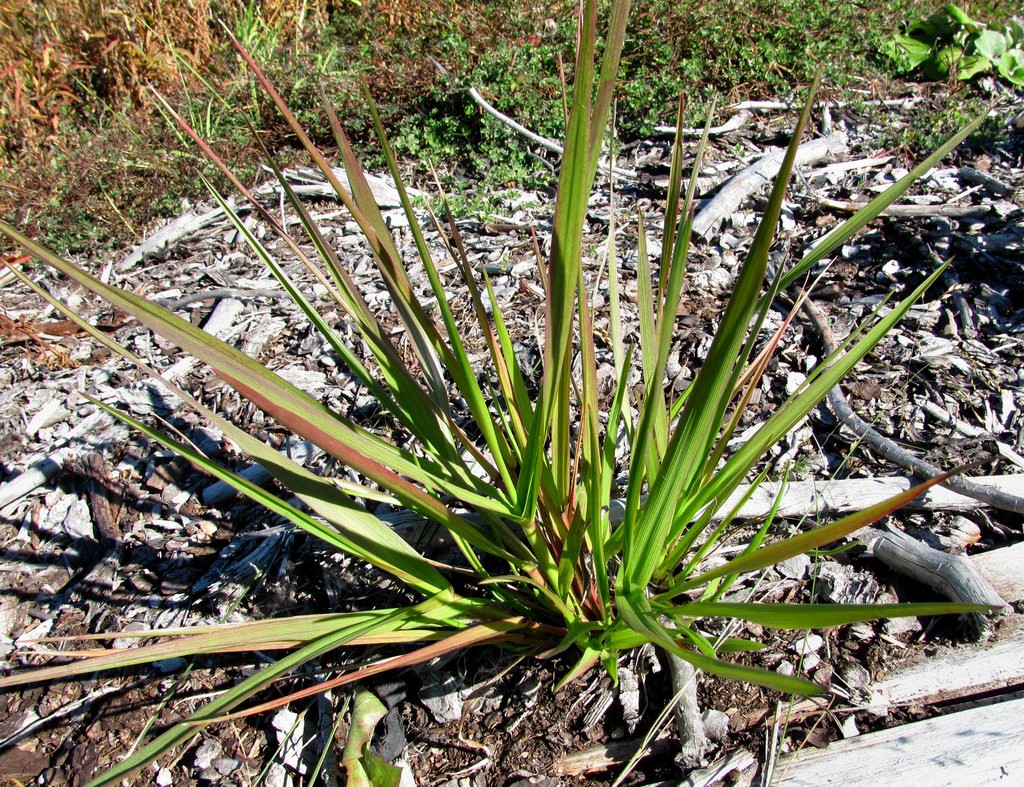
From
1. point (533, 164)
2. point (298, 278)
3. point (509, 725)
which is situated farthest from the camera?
point (533, 164)

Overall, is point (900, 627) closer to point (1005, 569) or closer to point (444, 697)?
point (1005, 569)

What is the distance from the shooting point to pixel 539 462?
1015 mm

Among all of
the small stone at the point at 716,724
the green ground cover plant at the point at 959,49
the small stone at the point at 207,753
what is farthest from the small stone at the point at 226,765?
the green ground cover plant at the point at 959,49

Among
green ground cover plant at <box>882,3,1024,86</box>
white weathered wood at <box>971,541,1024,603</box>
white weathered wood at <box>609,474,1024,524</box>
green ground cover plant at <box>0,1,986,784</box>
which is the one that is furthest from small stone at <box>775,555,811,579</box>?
green ground cover plant at <box>882,3,1024,86</box>

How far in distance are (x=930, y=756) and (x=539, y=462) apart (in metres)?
0.92

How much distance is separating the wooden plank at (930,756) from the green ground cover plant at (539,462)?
0.26m

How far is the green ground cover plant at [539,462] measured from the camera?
80 cm

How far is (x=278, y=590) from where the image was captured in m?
1.66

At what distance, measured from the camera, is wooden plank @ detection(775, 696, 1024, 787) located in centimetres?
120

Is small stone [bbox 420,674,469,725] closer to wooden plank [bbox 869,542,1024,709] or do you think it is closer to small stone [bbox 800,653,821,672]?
small stone [bbox 800,653,821,672]

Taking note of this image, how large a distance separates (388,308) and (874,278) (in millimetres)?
1683

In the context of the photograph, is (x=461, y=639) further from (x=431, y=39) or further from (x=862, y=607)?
(x=431, y=39)

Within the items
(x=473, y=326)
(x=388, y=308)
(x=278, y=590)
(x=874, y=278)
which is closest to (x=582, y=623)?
(x=278, y=590)

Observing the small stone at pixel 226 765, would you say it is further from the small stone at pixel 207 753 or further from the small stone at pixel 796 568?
the small stone at pixel 796 568
